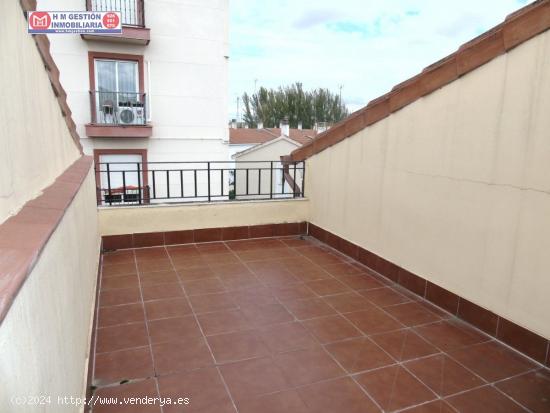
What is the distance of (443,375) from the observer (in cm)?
234

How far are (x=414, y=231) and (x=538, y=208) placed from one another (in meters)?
1.15

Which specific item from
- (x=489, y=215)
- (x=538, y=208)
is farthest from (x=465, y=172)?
(x=538, y=208)

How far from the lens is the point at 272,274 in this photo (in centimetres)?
397

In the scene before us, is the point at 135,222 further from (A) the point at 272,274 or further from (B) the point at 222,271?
(A) the point at 272,274

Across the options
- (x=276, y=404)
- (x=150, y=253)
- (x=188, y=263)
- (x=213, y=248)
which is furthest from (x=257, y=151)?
(x=276, y=404)

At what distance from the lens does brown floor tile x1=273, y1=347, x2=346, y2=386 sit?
2299mm

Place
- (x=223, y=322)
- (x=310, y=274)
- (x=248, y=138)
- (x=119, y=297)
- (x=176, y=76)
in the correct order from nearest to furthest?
(x=223, y=322) < (x=119, y=297) < (x=310, y=274) < (x=176, y=76) < (x=248, y=138)

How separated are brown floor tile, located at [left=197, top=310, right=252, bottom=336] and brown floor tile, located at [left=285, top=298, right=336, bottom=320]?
0.41m

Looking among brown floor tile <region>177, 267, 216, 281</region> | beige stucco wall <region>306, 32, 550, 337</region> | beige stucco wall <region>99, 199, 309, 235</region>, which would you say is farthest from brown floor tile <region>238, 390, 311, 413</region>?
beige stucco wall <region>99, 199, 309, 235</region>

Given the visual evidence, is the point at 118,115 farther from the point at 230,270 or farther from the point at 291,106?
the point at 291,106

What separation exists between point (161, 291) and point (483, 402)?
254 centimetres

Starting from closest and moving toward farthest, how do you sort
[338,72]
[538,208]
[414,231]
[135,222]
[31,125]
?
[31,125]
[538,208]
[414,231]
[135,222]
[338,72]

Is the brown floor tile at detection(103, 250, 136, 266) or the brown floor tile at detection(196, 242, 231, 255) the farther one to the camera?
the brown floor tile at detection(196, 242, 231, 255)

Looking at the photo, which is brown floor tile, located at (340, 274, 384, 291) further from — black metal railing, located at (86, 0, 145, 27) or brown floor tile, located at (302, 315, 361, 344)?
black metal railing, located at (86, 0, 145, 27)
